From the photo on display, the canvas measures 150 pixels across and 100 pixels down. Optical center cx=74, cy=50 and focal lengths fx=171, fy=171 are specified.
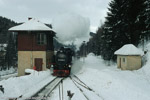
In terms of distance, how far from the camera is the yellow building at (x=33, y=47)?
26.3m

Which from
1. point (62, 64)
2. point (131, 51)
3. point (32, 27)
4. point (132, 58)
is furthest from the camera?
point (32, 27)

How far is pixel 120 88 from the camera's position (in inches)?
493

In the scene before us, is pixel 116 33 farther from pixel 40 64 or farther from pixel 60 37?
pixel 40 64

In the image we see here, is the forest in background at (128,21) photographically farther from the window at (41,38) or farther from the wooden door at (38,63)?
the wooden door at (38,63)

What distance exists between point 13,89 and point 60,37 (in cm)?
1542

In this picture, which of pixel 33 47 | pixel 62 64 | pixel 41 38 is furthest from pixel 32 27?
pixel 62 64

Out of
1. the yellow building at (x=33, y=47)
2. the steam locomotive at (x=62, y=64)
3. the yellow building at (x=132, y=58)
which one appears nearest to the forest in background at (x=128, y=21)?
the yellow building at (x=132, y=58)

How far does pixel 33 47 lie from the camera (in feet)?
87.8

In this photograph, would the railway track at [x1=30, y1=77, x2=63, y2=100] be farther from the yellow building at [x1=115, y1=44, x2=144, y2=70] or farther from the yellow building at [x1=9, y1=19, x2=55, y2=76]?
the yellow building at [x1=115, y1=44, x2=144, y2=70]

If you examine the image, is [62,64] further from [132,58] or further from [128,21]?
[128,21]

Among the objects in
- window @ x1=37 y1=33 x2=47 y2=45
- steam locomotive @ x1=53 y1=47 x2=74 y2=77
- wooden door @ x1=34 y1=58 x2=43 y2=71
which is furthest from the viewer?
window @ x1=37 y1=33 x2=47 y2=45

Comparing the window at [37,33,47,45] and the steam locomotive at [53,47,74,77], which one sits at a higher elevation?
the window at [37,33,47,45]

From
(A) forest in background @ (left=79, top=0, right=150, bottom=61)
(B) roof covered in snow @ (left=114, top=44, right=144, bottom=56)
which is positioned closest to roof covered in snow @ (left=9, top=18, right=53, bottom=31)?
(B) roof covered in snow @ (left=114, top=44, right=144, bottom=56)

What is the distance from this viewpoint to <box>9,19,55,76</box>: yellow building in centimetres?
2630
